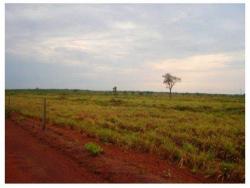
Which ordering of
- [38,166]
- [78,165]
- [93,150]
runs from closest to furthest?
[38,166] → [78,165] → [93,150]

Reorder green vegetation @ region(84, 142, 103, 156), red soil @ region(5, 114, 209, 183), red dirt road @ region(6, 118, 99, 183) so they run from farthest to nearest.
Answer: green vegetation @ region(84, 142, 103, 156) → red soil @ region(5, 114, 209, 183) → red dirt road @ region(6, 118, 99, 183)

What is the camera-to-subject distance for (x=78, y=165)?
29.3 feet

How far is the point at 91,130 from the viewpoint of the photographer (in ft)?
49.0

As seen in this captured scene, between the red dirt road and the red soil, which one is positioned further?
the red soil

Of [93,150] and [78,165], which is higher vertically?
[93,150]

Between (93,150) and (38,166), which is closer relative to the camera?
(38,166)

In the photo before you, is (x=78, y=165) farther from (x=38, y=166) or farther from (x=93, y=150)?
(x=93, y=150)

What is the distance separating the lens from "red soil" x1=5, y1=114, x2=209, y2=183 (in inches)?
303

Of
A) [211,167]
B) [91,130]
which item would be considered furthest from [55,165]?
[91,130]

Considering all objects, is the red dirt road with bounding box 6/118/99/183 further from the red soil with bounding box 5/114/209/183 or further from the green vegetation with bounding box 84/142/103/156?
the green vegetation with bounding box 84/142/103/156

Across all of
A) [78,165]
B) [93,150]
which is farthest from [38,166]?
[93,150]

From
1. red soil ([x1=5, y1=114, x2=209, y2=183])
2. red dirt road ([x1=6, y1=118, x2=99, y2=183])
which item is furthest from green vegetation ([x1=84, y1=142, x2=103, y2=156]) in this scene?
red dirt road ([x1=6, y1=118, x2=99, y2=183])

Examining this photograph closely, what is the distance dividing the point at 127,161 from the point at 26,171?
9.93 ft
